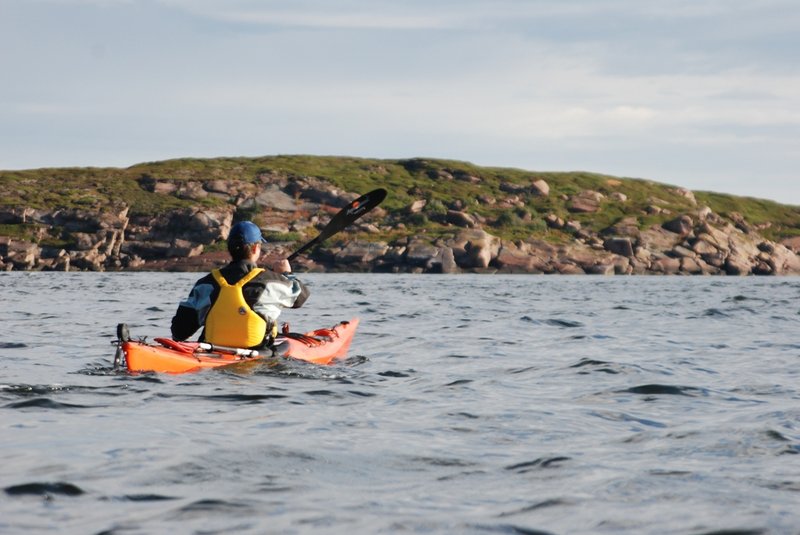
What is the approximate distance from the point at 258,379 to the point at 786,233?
15305 cm

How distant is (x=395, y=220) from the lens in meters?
127

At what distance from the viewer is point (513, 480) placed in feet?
19.3

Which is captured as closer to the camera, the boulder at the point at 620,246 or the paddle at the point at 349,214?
the paddle at the point at 349,214

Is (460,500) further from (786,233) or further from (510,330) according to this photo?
(786,233)

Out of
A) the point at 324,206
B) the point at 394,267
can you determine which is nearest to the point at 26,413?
the point at 394,267

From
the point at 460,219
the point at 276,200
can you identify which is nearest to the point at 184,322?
the point at 460,219

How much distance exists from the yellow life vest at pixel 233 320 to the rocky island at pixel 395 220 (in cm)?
9062

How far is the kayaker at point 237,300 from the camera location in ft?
35.9

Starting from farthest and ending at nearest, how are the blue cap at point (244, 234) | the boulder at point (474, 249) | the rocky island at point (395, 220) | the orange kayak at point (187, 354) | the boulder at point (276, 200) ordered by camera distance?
the boulder at point (276, 200)
the rocky island at point (395, 220)
the boulder at point (474, 249)
the blue cap at point (244, 234)
the orange kayak at point (187, 354)

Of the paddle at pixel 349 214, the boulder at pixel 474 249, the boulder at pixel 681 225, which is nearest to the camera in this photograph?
the paddle at pixel 349 214

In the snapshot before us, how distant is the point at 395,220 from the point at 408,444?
120 metres

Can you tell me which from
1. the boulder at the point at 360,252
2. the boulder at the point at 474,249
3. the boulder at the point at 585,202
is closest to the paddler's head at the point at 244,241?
the boulder at the point at 360,252

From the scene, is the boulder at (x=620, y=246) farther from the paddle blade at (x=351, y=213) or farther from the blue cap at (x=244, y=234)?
the blue cap at (x=244, y=234)

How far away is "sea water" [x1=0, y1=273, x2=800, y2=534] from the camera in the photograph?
195 inches
